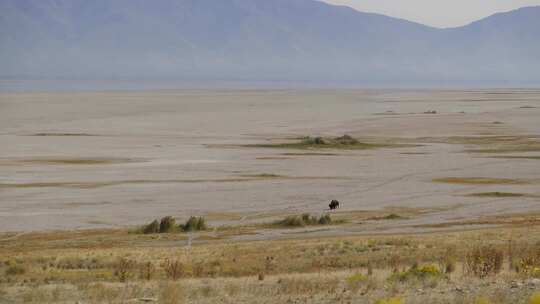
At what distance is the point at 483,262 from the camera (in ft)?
62.3

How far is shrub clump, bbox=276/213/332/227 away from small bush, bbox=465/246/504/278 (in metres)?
8.71

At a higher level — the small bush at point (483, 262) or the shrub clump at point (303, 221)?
the small bush at point (483, 262)

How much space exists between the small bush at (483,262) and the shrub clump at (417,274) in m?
0.77

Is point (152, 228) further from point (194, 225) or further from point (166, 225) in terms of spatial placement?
point (194, 225)

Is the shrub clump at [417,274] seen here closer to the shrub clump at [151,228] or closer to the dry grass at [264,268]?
the dry grass at [264,268]

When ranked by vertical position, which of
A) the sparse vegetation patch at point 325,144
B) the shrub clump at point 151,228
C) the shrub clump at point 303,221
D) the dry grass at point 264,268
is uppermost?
the dry grass at point 264,268

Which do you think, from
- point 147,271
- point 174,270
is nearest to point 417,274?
point 174,270

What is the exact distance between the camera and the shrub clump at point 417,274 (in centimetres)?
1706

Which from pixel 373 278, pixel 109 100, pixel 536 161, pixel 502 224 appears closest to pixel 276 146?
pixel 536 161

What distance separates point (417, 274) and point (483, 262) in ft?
7.04

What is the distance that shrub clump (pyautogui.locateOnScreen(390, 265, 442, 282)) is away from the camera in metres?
17.1

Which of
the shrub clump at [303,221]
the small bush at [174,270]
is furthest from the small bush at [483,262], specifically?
the shrub clump at [303,221]

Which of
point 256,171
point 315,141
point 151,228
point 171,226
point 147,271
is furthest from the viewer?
point 315,141

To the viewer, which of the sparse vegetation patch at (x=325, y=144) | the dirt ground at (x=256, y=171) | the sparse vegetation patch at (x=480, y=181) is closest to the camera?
Result: the dirt ground at (x=256, y=171)
